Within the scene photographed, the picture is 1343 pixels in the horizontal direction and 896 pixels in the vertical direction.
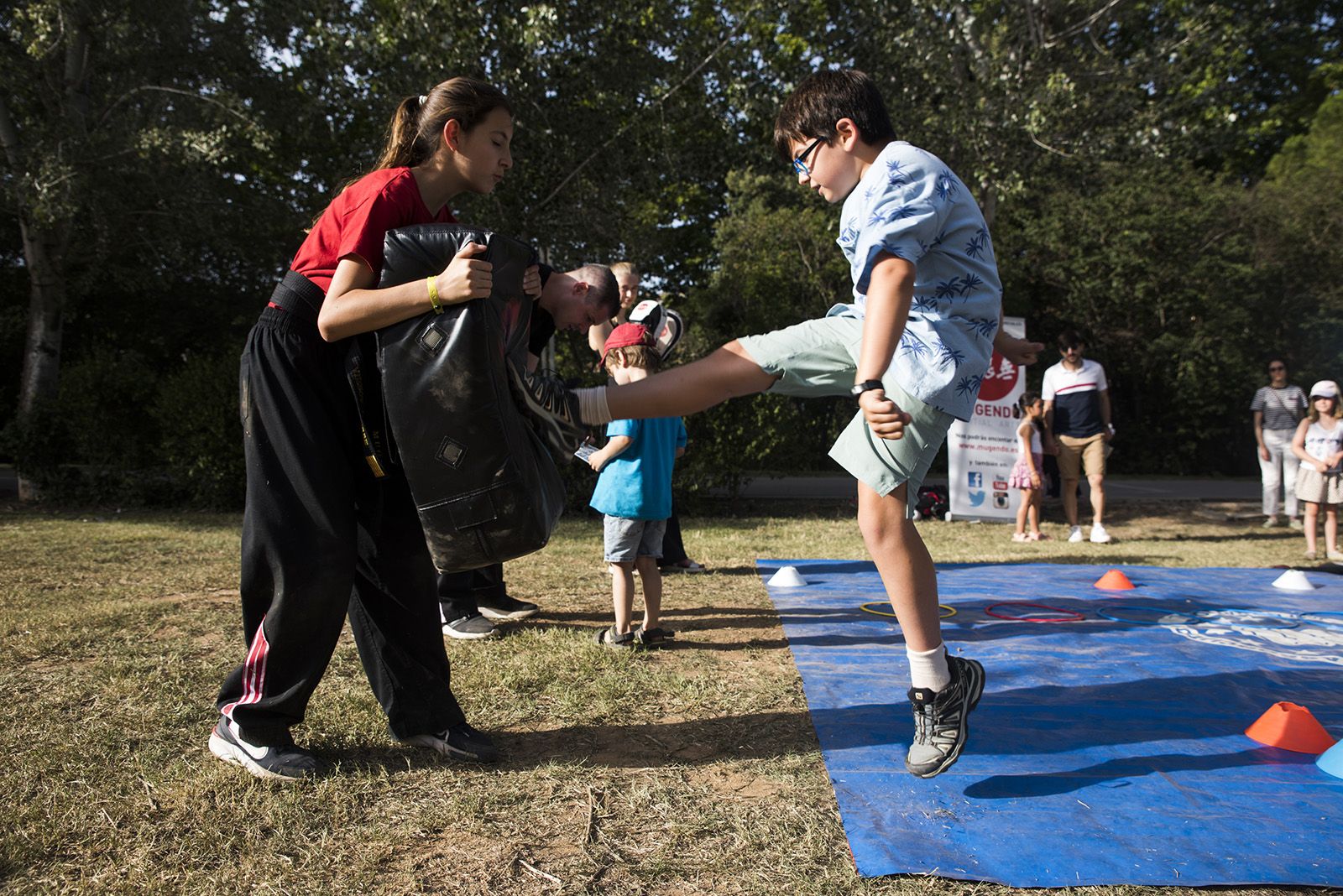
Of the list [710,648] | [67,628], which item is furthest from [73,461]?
[710,648]

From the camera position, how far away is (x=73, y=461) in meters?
11.9

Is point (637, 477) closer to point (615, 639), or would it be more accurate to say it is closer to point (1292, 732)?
point (615, 639)

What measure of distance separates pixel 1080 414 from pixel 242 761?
28.2ft

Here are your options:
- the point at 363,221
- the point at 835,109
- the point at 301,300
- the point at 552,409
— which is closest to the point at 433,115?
the point at 363,221

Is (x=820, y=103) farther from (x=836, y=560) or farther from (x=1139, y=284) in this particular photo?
(x=1139, y=284)

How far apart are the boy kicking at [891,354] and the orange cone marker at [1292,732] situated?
1111 mm

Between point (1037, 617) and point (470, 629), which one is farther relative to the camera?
point (1037, 617)

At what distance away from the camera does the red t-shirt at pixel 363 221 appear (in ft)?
8.91

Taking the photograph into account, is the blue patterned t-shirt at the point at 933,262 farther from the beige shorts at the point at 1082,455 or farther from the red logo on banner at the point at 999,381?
the red logo on banner at the point at 999,381

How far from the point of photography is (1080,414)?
9.45 metres

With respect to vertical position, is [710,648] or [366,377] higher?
[366,377]

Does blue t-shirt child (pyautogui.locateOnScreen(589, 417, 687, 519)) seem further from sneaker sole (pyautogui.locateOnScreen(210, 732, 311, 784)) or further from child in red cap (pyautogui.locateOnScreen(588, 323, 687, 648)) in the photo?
sneaker sole (pyautogui.locateOnScreen(210, 732, 311, 784))

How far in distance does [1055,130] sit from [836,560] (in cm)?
804

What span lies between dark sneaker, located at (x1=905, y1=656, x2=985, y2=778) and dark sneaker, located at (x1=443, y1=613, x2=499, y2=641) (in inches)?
95.9
